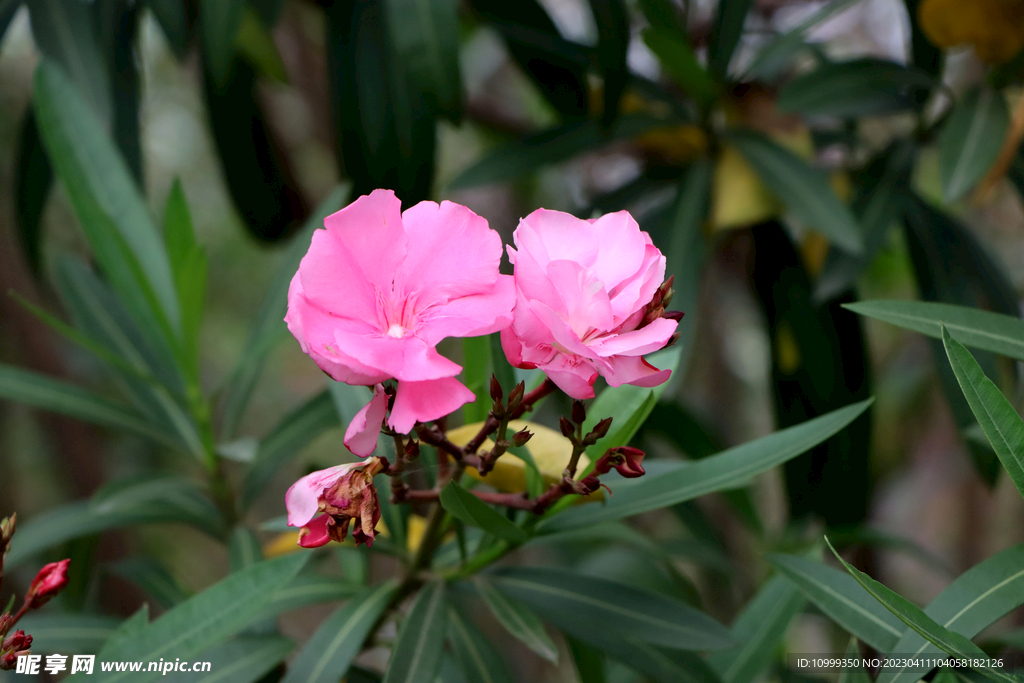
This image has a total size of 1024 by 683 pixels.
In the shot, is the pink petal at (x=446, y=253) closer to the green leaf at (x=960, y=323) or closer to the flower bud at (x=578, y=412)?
the flower bud at (x=578, y=412)

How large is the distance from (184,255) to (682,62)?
0.78m

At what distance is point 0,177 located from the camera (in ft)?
7.37

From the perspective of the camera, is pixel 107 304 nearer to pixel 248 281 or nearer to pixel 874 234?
pixel 874 234

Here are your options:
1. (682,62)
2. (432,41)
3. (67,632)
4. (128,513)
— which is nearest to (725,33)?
(682,62)

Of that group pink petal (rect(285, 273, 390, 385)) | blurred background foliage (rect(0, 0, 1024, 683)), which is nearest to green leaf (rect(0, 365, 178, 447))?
blurred background foliage (rect(0, 0, 1024, 683))

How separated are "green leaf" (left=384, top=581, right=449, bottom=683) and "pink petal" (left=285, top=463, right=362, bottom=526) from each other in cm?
22

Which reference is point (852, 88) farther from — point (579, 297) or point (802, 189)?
point (579, 297)

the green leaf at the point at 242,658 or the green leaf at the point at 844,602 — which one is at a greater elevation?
the green leaf at the point at 844,602

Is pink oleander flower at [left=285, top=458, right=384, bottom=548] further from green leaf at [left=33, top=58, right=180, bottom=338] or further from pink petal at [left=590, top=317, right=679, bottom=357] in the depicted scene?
green leaf at [left=33, top=58, right=180, bottom=338]

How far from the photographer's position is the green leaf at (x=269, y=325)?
2.76 feet

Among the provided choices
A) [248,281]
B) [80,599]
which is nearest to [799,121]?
[80,599]

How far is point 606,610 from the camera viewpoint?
0.67 metres

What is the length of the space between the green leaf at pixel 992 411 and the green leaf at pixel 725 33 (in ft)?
2.43

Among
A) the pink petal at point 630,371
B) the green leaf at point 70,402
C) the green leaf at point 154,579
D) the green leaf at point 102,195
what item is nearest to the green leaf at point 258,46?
the green leaf at point 102,195
